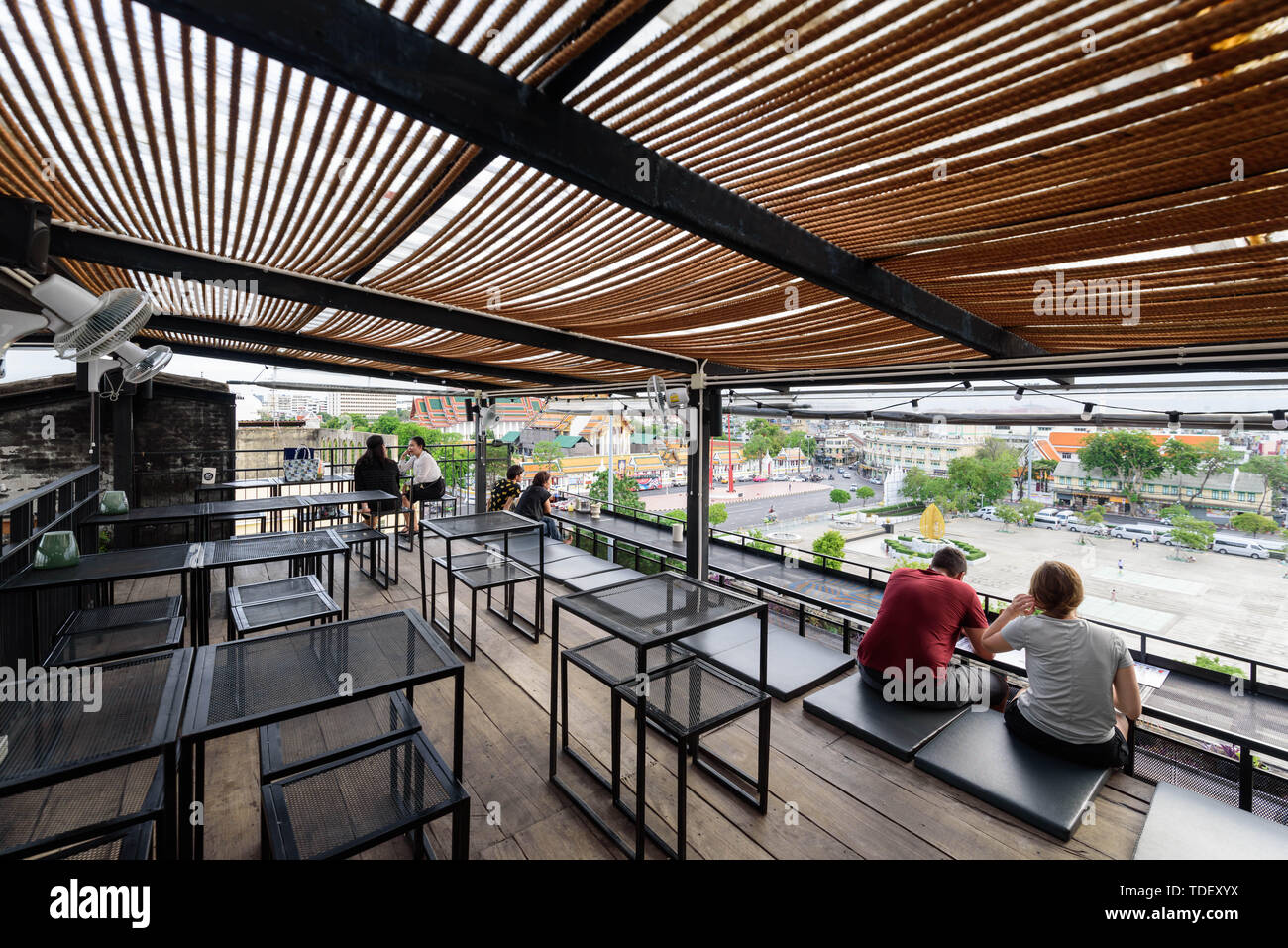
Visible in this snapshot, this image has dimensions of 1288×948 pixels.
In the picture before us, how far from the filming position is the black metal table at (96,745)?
1237mm

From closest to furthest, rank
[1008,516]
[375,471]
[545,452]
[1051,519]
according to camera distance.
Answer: [375,471], [1051,519], [1008,516], [545,452]

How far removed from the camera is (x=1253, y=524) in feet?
19.2

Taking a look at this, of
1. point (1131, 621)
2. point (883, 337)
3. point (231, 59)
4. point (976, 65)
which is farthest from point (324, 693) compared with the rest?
point (1131, 621)

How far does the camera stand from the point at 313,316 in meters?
4.01

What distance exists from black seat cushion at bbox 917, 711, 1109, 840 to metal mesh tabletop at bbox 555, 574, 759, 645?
1.30m

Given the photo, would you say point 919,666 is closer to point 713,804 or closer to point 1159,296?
point 713,804

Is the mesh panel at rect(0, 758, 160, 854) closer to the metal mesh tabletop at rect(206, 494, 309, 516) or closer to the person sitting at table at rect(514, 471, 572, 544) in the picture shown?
the metal mesh tabletop at rect(206, 494, 309, 516)

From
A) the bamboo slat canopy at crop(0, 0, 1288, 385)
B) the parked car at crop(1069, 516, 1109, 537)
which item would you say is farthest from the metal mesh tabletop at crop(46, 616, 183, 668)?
the parked car at crop(1069, 516, 1109, 537)

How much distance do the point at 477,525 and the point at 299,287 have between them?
1.96 metres

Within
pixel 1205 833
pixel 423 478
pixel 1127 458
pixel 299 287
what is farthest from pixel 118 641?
pixel 1127 458

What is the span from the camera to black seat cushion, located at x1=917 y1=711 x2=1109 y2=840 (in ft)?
7.41

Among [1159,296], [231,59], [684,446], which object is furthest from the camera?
[684,446]

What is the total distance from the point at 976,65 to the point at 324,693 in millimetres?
2301

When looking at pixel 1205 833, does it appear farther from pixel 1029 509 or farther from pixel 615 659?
pixel 1029 509
